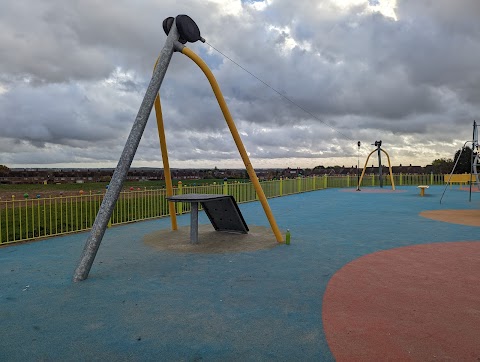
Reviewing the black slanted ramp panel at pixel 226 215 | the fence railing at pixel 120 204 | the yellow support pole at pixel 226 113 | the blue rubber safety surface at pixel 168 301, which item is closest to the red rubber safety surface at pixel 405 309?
the blue rubber safety surface at pixel 168 301

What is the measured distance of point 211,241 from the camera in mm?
8047

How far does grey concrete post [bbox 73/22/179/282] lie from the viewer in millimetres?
5430

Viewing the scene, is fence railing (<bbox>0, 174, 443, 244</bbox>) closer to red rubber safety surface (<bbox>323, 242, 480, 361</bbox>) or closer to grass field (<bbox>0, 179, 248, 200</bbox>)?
grass field (<bbox>0, 179, 248, 200</bbox>)

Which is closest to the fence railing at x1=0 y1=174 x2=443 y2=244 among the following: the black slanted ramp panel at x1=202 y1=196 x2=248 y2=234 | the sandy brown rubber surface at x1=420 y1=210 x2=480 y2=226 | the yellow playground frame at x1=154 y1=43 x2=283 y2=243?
the black slanted ramp panel at x1=202 y1=196 x2=248 y2=234

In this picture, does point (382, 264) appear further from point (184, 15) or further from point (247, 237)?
point (184, 15)

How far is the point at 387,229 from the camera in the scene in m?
9.71

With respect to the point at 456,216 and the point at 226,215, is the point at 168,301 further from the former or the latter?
the point at 456,216

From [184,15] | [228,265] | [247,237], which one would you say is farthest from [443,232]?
[184,15]

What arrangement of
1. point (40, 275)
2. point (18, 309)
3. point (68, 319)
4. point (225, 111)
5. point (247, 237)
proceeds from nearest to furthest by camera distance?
point (68, 319), point (18, 309), point (40, 275), point (225, 111), point (247, 237)

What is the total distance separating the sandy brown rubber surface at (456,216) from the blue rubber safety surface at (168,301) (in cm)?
315

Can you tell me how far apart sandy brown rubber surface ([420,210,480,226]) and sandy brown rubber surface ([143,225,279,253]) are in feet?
20.7

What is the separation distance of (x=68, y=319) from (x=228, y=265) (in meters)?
2.77

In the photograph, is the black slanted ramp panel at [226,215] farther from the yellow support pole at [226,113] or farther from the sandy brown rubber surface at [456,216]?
the sandy brown rubber surface at [456,216]

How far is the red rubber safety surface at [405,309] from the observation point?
3.29 m
